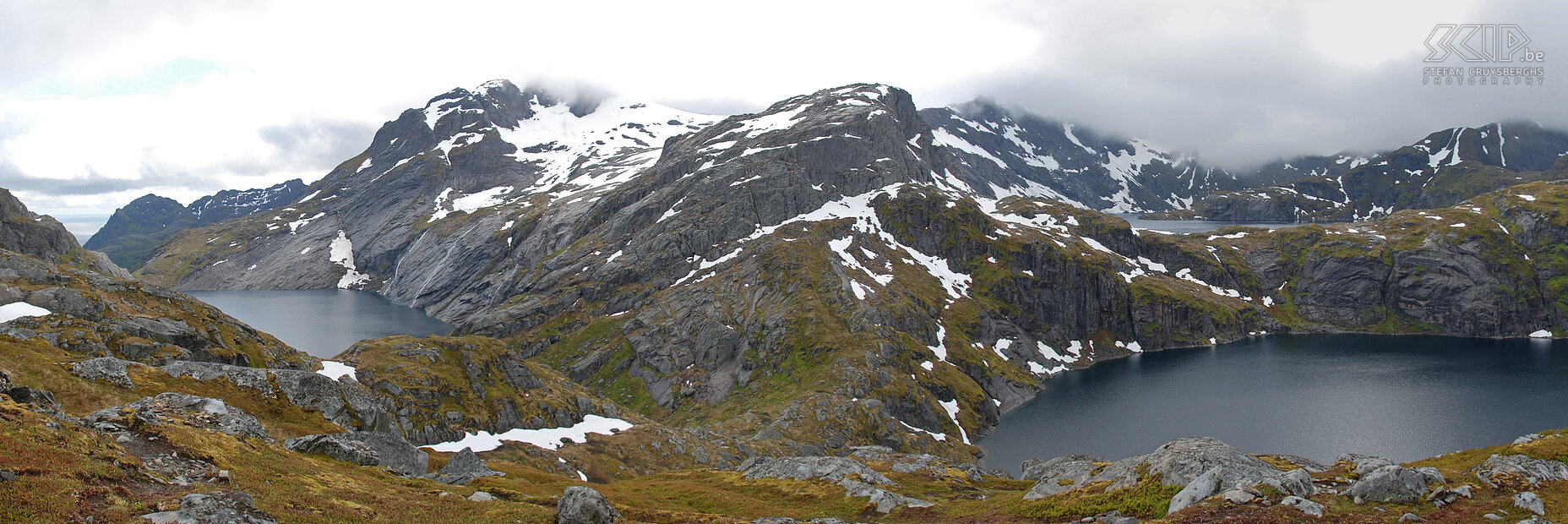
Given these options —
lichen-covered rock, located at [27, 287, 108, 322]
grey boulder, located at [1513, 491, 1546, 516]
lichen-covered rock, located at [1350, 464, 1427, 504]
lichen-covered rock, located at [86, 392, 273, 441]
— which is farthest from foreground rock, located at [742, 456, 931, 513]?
lichen-covered rock, located at [27, 287, 108, 322]

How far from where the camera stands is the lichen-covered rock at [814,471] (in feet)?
159

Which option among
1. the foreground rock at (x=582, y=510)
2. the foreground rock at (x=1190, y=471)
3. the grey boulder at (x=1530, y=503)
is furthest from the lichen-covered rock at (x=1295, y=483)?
the foreground rock at (x=582, y=510)

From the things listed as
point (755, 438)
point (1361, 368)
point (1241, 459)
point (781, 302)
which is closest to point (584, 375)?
point (781, 302)

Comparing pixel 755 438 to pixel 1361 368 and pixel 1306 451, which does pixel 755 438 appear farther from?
pixel 1361 368

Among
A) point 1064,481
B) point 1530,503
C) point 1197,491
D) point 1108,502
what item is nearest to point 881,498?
point 1064,481

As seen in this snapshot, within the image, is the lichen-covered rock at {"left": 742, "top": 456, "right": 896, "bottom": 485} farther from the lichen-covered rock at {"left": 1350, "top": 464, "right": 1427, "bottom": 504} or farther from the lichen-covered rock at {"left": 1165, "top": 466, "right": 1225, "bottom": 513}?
the lichen-covered rock at {"left": 1350, "top": 464, "right": 1427, "bottom": 504}

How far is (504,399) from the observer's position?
74938 millimetres

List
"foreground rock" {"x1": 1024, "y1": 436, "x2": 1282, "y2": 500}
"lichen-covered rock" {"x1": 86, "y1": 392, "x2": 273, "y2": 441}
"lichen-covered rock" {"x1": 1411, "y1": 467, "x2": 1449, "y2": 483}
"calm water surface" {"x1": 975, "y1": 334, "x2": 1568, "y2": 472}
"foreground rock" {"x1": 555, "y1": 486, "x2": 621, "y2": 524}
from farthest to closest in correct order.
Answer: "calm water surface" {"x1": 975, "y1": 334, "x2": 1568, "y2": 472} → "lichen-covered rock" {"x1": 86, "y1": 392, "x2": 273, "y2": 441} → "foreground rock" {"x1": 1024, "y1": 436, "x2": 1282, "y2": 500} → "foreground rock" {"x1": 555, "y1": 486, "x2": 621, "y2": 524} → "lichen-covered rock" {"x1": 1411, "y1": 467, "x2": 1449, "y2": 483}

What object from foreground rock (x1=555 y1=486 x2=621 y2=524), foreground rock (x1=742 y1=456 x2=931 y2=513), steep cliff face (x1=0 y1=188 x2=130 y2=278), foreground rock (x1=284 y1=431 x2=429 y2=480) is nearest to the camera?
foreground rock (x1=555 y1=486 x2=621 y2=524)

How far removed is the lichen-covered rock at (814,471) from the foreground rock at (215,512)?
34167 mm

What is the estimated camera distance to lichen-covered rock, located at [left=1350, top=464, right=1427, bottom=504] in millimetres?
23781

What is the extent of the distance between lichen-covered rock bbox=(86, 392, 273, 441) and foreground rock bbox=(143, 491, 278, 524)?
11874 mm

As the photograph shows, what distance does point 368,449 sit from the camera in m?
34.8

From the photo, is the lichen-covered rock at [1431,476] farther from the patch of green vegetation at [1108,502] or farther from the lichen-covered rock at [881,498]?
the lichen-covered rock at [881,498]
